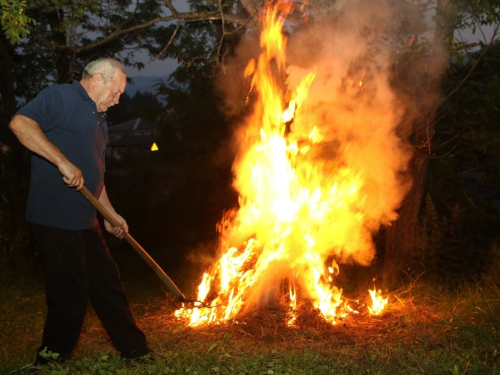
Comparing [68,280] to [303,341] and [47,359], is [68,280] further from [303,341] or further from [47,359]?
[303,341]

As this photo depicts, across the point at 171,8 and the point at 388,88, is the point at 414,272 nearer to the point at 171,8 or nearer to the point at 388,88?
the point at 388,88

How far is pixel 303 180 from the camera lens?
19.8 ft

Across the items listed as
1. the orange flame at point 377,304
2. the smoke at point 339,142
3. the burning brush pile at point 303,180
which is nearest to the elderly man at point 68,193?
the burning brush pile at point 303,180

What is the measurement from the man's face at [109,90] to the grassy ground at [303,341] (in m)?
1.84

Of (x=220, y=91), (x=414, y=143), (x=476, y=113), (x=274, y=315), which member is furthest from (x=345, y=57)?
(x=220, y=91)

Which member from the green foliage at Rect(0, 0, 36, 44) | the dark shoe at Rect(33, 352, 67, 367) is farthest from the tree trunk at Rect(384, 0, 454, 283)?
the dark shoe at Rect(33, 352, 67, 367)

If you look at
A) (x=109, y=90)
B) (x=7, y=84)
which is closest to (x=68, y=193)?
(x=109, y=90)

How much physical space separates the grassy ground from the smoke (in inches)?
31.0

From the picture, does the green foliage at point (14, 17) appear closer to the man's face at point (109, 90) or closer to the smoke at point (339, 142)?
the man's face at point (109, 90)

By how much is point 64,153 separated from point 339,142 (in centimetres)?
371

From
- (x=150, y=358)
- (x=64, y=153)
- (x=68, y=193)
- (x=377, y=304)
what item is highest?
(x=64, y=153)

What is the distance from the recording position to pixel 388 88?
23.2 feet

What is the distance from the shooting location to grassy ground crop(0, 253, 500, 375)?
4.07 meters

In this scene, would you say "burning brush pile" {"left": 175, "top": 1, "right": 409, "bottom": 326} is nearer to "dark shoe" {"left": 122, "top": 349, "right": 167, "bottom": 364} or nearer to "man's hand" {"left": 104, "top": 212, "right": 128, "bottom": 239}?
"dark shoe" {"left": 122, "top": 349, "right": 167, "bottom": 364}
